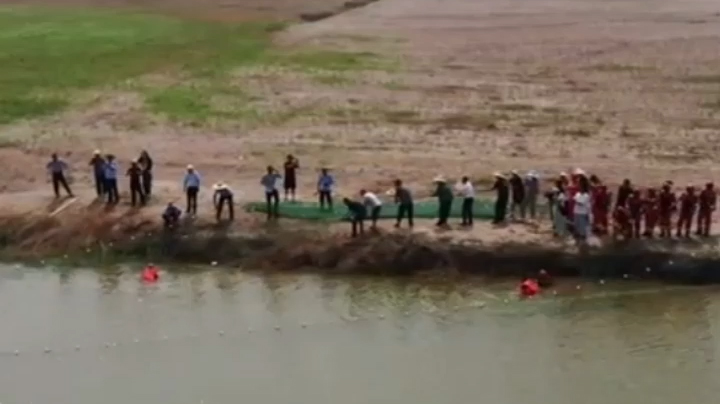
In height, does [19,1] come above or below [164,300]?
above

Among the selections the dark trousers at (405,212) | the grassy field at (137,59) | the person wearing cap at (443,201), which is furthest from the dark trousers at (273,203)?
the grassy field at (137,59)

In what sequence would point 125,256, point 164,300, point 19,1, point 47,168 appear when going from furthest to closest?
point 19,1 < point 47,168 < point 125,256 < point 164,300

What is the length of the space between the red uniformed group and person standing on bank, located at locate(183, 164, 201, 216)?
26.3 feet

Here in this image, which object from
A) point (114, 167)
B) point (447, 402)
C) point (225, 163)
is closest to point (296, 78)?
point (225, 163)

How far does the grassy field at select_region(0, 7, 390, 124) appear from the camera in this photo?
1916 inches

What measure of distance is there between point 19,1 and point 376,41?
17.0 metres

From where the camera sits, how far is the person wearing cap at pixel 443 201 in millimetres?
35125

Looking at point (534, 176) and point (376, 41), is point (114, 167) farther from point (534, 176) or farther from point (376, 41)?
point (376, 41)

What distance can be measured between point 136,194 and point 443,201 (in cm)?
664

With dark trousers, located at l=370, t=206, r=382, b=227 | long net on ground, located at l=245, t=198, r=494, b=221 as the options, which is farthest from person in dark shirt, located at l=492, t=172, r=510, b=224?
dark trousers, located at l=370, t=206, r=382, b=227

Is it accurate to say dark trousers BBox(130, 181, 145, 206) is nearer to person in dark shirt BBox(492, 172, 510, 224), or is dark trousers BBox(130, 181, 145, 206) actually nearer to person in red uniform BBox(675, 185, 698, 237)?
person in dark shirt BBox(492, 172, 510, 224)

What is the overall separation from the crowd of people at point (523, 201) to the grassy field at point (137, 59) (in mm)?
9429

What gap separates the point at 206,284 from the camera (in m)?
34.5

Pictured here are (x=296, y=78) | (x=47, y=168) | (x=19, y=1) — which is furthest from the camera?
(x=19, y=1)
